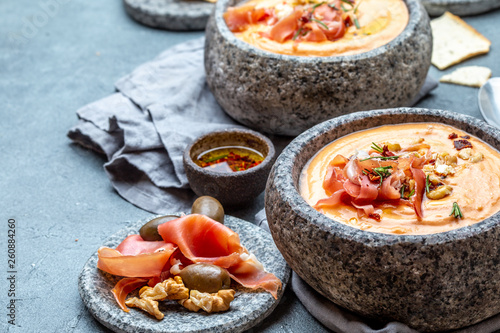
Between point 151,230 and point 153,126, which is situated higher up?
point 151,230

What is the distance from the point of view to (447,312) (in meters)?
2.02

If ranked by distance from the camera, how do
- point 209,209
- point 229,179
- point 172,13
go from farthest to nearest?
point 172,13
point 229,179
point 209,209

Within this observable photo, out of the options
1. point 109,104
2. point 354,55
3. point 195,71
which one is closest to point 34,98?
point 109,104

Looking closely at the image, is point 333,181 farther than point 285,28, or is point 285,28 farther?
point 285,28

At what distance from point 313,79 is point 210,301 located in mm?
1365

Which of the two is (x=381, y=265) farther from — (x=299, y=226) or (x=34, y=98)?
(x=34, y=98)

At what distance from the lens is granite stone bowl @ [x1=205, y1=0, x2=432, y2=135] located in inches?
122

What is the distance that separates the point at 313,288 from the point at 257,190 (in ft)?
2.39

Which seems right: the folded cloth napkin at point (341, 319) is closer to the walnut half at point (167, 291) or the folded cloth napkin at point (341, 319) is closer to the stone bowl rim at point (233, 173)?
the walnut half at point (167, 291)

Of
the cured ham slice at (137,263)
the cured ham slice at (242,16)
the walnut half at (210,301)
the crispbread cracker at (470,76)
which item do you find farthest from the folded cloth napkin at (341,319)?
the crispbread cracker at (470,76)

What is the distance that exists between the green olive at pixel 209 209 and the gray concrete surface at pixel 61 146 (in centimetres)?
36

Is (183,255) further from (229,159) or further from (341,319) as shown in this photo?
(229,159)

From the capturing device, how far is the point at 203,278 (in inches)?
90.5

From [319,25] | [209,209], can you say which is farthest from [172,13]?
[209,209]
